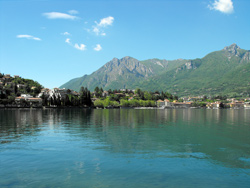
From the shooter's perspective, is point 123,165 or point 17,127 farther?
point 17,127

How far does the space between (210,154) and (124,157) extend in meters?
8.13

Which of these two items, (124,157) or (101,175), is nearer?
(101,175)

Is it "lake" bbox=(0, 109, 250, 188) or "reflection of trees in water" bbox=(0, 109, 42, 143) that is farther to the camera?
"reflection of trees in water" bbox=(0, 109, 42, 143)

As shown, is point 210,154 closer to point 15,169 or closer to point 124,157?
point 124,157

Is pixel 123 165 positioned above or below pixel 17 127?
above

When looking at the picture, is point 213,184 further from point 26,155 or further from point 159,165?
point 26,155

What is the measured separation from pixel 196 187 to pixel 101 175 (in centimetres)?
591

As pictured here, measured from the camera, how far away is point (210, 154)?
19.1 meters

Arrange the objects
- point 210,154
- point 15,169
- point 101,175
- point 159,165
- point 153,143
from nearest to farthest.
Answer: point 101,175
point 15,169
point 159,165
point 210,154
point 153,143

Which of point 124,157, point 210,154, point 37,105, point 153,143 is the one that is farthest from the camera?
point 37,105

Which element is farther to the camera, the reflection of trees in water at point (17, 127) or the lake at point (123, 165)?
the reflection of trees in water at point (17, 127)

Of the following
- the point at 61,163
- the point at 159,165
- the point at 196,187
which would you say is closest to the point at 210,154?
the point at 159,165

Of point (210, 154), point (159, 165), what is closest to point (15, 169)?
point (159, 165)

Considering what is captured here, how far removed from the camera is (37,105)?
484 ft
